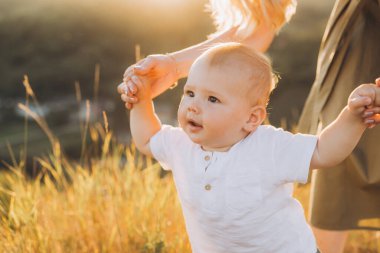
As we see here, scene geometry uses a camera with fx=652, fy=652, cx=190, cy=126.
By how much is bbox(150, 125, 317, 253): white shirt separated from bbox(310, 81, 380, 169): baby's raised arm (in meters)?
0.03

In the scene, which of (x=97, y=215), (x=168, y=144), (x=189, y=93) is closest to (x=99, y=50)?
(x=97, y=215)

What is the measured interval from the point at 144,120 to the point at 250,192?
405 millimetres

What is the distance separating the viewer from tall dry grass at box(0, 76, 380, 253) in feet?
8.00

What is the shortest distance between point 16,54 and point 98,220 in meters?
7.77

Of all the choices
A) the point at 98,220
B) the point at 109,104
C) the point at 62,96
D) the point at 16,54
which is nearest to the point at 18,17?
the point at 16,54

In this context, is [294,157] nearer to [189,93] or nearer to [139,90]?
[189,93]

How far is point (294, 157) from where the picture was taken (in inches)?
63.1

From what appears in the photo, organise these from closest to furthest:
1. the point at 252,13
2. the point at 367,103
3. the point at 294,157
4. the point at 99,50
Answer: the point at 367,103 → the point at 294,157 → the point at 252,13 → the point at 99,50

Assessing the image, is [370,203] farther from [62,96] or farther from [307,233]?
[62,96]

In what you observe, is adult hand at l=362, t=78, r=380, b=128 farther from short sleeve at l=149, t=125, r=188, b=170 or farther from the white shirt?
short sleeve at l=149, t=125, r=188, b=170

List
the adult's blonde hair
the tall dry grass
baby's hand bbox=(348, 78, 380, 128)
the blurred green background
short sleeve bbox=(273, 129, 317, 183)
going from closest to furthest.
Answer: baby's hand bbox=(348, 78, 380, 128) < short sleeve bbox=(273, 129, 317, 183) < the adult's blonde hair < the tall dry grass < the blurred green background

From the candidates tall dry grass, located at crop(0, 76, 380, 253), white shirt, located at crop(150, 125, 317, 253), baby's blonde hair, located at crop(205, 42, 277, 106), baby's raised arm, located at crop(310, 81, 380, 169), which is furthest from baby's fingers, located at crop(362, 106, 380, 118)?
tall dry grass, located at crop(0, 76, 380, 253)

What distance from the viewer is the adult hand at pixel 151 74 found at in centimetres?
181

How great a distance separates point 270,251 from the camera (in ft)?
5.55
